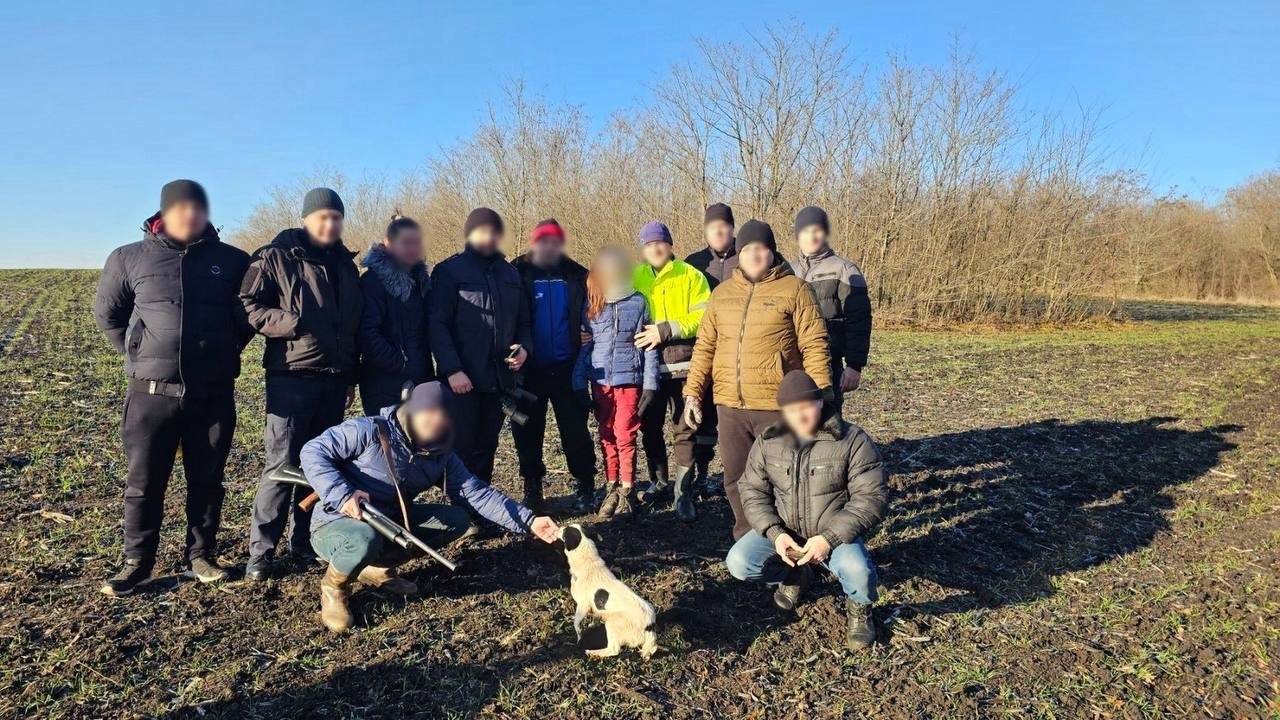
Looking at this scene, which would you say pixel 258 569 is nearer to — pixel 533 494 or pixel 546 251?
pixel 533 494

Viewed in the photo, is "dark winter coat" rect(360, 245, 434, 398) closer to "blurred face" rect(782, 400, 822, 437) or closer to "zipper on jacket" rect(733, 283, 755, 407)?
"zipper on jacket" rect(733, 283, 755, 407)

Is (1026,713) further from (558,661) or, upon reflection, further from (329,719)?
(329,719)

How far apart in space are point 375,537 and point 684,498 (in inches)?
88.2

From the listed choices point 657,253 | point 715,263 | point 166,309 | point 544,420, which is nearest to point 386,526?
point 166,309

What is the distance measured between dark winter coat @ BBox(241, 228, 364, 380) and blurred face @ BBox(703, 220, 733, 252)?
2452 millimetres

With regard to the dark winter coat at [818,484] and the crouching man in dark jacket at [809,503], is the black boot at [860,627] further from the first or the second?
the dark winter coat at [818,484]

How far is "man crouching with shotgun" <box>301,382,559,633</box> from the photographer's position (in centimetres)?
355

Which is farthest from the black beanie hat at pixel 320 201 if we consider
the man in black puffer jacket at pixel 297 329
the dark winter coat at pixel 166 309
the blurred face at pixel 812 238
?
the blurred face at pixel 812 238

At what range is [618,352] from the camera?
5.05 m

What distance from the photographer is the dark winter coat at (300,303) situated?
393cm

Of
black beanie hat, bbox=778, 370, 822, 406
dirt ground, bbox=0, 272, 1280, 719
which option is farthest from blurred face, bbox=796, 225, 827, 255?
dirt ground, bbox=0, 272, 1280, 719

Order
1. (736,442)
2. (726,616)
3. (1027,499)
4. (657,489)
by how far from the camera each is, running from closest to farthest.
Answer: (726,616)
(736,442)
(657,489)
(1027,499)

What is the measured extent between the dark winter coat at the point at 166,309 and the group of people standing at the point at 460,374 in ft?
0.03

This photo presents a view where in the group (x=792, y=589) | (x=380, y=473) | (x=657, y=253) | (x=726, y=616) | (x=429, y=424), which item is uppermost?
(x=657, y=253)
